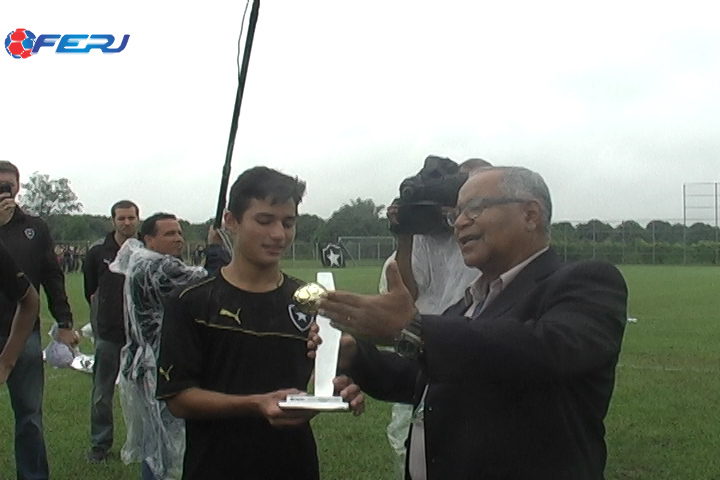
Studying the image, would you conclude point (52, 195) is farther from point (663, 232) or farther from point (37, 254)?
point (37, 254)

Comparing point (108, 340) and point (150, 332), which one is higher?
point (150, 332)

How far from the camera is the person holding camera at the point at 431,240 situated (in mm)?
3613

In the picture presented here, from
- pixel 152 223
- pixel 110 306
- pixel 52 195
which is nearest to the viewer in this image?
pixel 152 223

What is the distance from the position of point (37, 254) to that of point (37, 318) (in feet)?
4.38

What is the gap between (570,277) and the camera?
80.8 inches

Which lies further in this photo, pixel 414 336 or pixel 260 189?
pixel 260 189

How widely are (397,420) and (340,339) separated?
241 centimetres

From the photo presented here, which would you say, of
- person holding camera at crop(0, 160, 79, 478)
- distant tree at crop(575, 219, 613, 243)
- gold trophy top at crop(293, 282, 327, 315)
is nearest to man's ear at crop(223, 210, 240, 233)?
gold trophy top at crop(293, 282, 327, 315)

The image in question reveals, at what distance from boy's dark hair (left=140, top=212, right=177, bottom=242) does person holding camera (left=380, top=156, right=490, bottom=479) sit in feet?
7.24

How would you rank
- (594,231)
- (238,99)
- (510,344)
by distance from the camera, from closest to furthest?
(510,344)
(238,99)
(594,231)

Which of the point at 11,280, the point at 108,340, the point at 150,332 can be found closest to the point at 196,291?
the point at 11,280

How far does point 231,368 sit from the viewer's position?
266 cm

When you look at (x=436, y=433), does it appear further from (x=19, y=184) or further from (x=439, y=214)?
(x=19, y=184)

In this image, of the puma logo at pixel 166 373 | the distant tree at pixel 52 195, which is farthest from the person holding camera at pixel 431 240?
the distant tree at pixel 52 195
